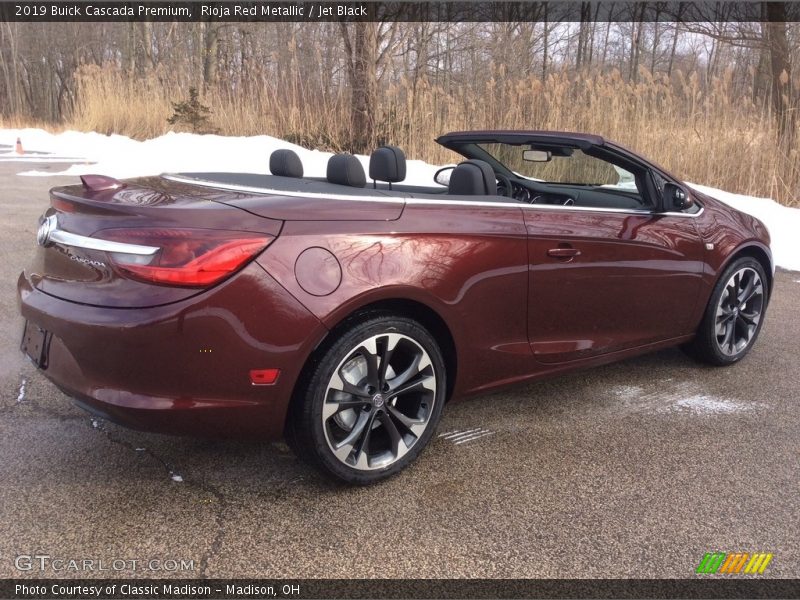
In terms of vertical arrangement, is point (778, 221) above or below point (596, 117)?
below

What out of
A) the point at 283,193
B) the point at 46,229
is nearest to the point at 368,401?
the point at 283,193

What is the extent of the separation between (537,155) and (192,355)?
2.32 metres

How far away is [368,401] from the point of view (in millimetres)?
2680

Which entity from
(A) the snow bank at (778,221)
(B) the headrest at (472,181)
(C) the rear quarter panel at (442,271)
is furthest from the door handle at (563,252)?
(A) the snow bank at (778,221)

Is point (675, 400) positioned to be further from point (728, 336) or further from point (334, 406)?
point (334, 406)

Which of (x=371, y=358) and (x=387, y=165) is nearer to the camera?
(x=371, y=358)

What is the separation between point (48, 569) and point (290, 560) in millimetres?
746

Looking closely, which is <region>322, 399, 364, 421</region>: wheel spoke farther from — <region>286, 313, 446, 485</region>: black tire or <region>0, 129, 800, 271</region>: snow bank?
<region>0, 129, 800, 271</region>: snow bank

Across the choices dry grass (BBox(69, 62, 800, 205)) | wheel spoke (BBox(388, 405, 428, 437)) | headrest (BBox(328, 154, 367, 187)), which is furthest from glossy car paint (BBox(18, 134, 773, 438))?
dry grass (BBox(69, 62, 800, 205))

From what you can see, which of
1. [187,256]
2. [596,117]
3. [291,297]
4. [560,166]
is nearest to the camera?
[187,256]

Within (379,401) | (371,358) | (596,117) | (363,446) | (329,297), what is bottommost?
(363,446)

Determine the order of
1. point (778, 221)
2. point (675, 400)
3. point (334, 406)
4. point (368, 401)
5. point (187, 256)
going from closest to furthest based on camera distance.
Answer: point (187, 256), point (334, 406), point (368, 401), point (675, 400), point (778, 221)

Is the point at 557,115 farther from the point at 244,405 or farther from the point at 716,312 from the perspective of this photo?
the point at 244,405

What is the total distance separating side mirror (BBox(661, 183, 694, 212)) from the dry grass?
22.2 feet
